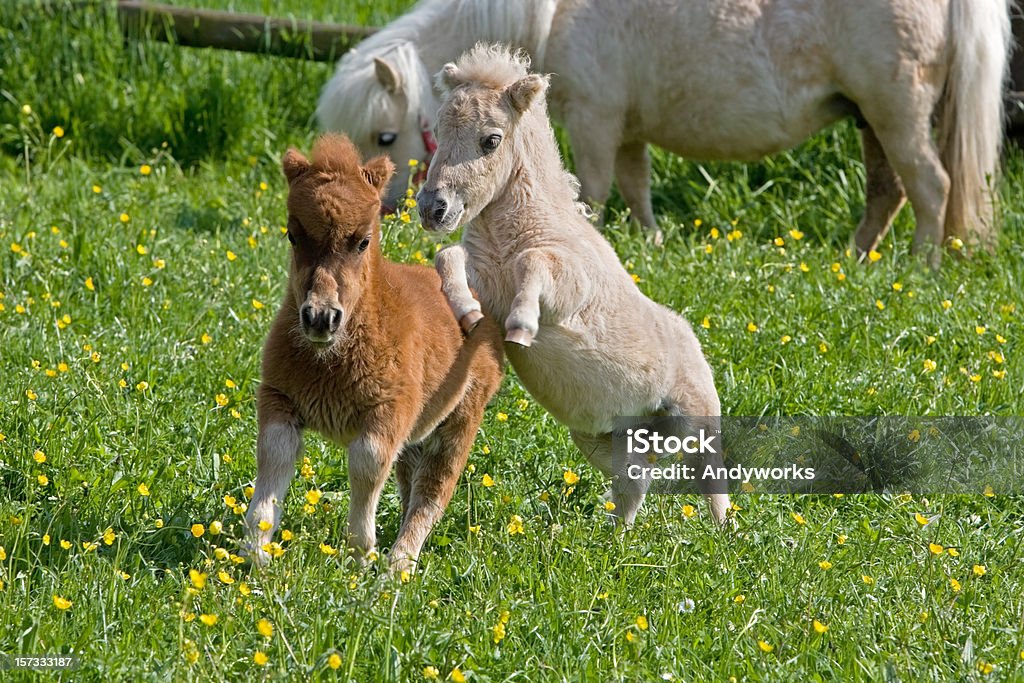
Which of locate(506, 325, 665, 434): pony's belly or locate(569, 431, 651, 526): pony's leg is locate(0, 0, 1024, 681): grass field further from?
locate(506, 325, 665, 434): pony's belly

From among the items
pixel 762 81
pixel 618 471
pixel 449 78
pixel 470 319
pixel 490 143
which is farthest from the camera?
pixel 762 81

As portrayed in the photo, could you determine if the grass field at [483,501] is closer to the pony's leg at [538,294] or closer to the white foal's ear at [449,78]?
the pony's leg at [538,294]

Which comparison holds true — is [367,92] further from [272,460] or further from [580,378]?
[272,460]

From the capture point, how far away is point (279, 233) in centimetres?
679

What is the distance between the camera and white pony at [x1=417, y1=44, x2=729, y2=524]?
12.5 ft

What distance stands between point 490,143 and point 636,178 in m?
3.96

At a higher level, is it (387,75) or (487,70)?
(487,70)

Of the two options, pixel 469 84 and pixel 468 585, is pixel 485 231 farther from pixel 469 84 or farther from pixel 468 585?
pixel 468 585

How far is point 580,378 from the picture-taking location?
13.1ft

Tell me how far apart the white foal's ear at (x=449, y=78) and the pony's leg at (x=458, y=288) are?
1.65ft

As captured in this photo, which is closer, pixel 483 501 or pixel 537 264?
pixel 537 264

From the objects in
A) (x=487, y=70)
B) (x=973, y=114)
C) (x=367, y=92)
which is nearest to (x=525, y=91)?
(x=487, y=70)

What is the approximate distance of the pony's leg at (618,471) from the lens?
14.1ft

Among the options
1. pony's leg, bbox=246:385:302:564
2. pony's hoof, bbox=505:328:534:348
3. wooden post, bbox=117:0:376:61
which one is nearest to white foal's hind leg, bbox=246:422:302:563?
pony's leg, bbox=246:385:302:564
